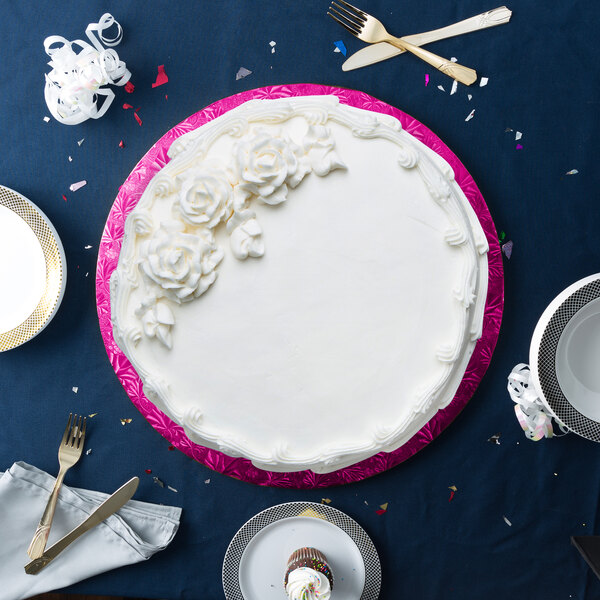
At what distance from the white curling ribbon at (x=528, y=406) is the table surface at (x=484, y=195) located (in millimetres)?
73

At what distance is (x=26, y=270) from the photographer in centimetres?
178

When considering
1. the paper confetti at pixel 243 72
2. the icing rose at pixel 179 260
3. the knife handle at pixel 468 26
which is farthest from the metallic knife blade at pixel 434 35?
the icing rose at pixel 179 260

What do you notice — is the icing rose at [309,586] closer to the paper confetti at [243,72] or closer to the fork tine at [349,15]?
the paper confetti at [243,72]

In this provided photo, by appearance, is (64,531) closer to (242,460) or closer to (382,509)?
(242,460)

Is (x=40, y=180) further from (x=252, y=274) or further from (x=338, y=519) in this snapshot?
(x=338, y=519)

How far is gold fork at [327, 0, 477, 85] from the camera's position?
1.69 metres

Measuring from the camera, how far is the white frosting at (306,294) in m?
1.39

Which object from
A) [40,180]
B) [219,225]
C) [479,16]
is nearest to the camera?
[219,225]

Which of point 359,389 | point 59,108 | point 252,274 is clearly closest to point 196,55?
point 59,108

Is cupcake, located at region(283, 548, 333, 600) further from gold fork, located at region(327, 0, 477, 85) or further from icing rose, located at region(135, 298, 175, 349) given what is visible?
gold fork, located at region(327, 0, 477, 85)

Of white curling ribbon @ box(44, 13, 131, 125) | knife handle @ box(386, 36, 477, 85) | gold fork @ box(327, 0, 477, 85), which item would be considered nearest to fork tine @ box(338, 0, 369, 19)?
gold fork @ box(327, 0, 477, 85)

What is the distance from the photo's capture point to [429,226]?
4.60 ft

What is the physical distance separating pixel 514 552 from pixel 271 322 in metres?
1.15

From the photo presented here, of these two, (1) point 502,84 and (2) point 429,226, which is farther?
(1) point 502,84
